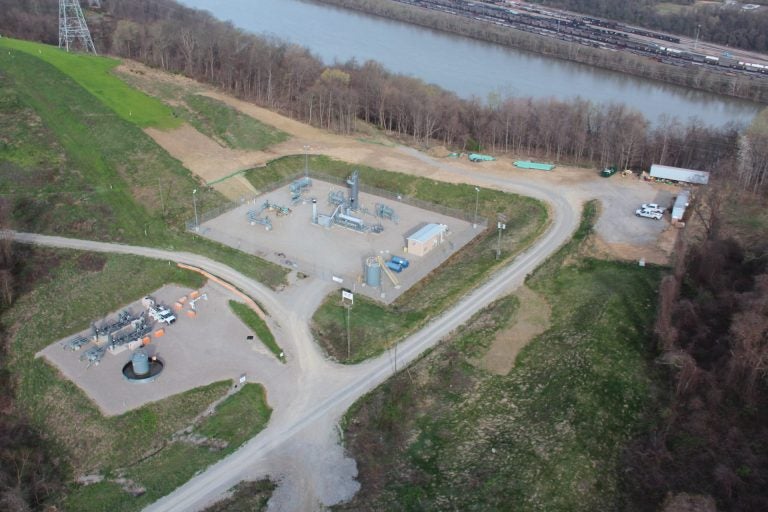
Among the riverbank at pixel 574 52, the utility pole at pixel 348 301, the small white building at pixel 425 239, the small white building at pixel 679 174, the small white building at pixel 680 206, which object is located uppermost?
the riverbank at pixel 574 52

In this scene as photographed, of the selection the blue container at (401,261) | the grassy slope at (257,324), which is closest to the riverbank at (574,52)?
the blue container at (401,261)

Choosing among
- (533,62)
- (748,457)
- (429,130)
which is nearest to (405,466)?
(748,457)

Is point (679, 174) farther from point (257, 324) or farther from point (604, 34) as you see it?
point (604, 34)

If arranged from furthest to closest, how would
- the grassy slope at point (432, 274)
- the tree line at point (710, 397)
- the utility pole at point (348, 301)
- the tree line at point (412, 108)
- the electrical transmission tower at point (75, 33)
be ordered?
the electrical transmission tower at point (75, 33), the tree line at point (412, 108), the grassy slope at point (432, 274), the utility pole at point (348, 301), the tree line at point (710, 397)

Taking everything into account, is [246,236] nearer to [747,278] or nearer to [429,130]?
[429,130]

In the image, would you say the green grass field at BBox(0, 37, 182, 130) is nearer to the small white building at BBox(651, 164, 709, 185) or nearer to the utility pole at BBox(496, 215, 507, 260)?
the utility pole at BBox(496, 215, 507, 260)

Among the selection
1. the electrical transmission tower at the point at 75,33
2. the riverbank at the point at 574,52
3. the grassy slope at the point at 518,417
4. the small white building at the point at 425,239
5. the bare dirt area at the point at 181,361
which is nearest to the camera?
the grassy slope at the point at 518,417

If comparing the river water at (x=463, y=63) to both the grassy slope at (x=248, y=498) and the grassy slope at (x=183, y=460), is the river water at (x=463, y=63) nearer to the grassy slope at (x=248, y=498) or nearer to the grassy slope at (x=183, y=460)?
the grassy slope at (x=183, y=460)
